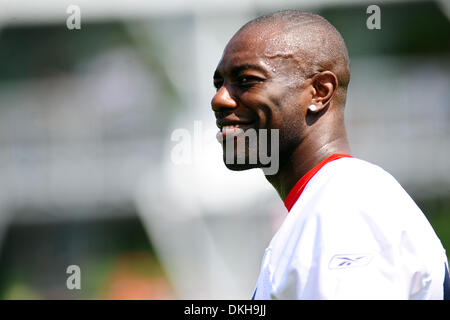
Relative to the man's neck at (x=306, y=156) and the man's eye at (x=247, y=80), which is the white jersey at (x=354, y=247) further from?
the man's eye at (x=247, y=80)

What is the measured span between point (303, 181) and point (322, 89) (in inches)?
16.8

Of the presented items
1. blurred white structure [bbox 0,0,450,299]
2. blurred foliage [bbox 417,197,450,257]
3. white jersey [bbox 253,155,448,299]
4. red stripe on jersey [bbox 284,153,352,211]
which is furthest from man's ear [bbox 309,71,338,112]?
blurred white structure [bbox 0,0,450,299]

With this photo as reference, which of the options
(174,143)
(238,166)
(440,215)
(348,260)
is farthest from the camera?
(174,143)

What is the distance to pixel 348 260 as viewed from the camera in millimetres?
2311

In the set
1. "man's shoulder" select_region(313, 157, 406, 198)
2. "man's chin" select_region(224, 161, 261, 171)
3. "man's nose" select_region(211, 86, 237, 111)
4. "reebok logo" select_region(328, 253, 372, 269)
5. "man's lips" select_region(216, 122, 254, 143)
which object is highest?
"man's nose" select_region(211, 86, 237, 111)

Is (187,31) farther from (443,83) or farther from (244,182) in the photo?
(443,83)

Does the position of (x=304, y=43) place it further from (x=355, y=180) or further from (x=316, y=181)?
(x=355, y=180)

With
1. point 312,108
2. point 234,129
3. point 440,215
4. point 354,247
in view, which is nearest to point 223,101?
point 234,129

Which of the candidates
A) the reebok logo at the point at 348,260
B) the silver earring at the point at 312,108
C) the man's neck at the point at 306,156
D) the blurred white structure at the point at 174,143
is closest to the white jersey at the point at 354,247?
the reebok logo at the point at 348,260

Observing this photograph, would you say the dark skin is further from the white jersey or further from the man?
the white jersey

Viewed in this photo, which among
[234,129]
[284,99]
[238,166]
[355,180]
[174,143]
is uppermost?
[174,143]

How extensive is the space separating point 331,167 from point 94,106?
8687mm

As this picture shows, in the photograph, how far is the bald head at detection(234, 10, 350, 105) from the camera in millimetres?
3121
